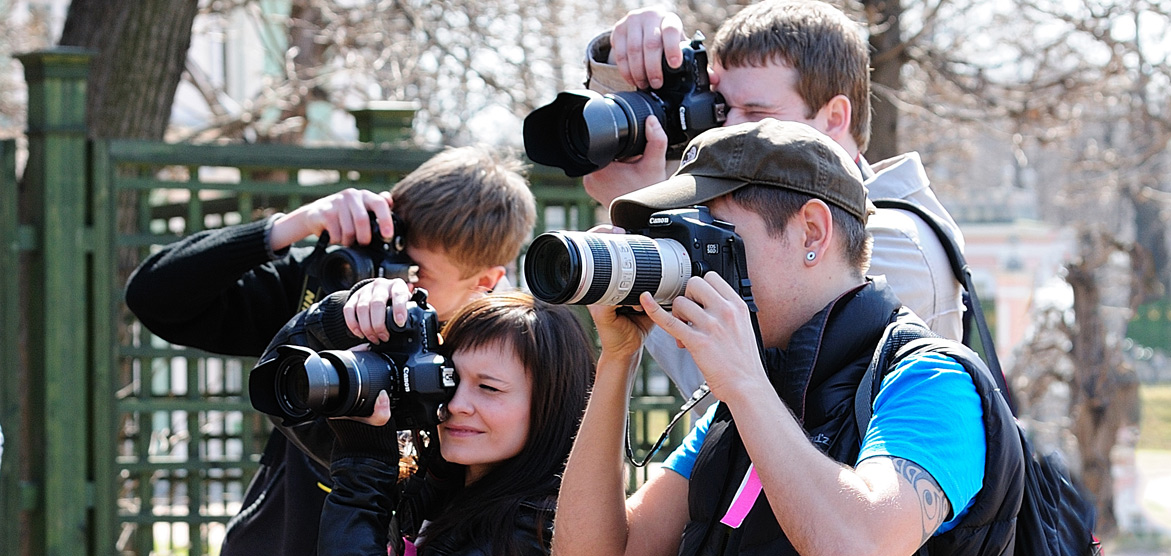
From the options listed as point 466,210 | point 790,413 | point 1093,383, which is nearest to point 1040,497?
point 790,413

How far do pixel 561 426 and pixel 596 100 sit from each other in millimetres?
661

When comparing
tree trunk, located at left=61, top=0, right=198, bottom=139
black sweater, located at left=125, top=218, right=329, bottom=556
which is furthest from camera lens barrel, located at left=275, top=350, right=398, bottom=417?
tree trunk, located at left=61, top=0, right=198, bottom=139

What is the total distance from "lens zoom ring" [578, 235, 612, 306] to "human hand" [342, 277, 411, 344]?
0.76 m

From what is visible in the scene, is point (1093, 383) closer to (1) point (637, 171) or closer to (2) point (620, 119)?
(1) point (637, 171)

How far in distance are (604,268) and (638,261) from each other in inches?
2.2

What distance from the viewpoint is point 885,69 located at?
6.48m

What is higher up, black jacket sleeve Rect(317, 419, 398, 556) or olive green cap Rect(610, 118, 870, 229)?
olive green cap Rect(610, 118, 870, 229)

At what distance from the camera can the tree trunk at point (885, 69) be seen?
20.3ft

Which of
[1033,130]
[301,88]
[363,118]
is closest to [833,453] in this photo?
[363,118]

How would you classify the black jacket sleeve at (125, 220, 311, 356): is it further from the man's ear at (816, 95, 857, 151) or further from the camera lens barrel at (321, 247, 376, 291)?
the man's ear at (816, 95, 857, 151)

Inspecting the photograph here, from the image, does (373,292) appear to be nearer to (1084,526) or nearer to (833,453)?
(833,453)

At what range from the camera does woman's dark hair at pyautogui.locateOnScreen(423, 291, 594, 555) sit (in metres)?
2.42

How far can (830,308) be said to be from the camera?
5.86ft

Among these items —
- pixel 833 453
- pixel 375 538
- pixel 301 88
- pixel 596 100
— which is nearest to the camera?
pixel 833 453
